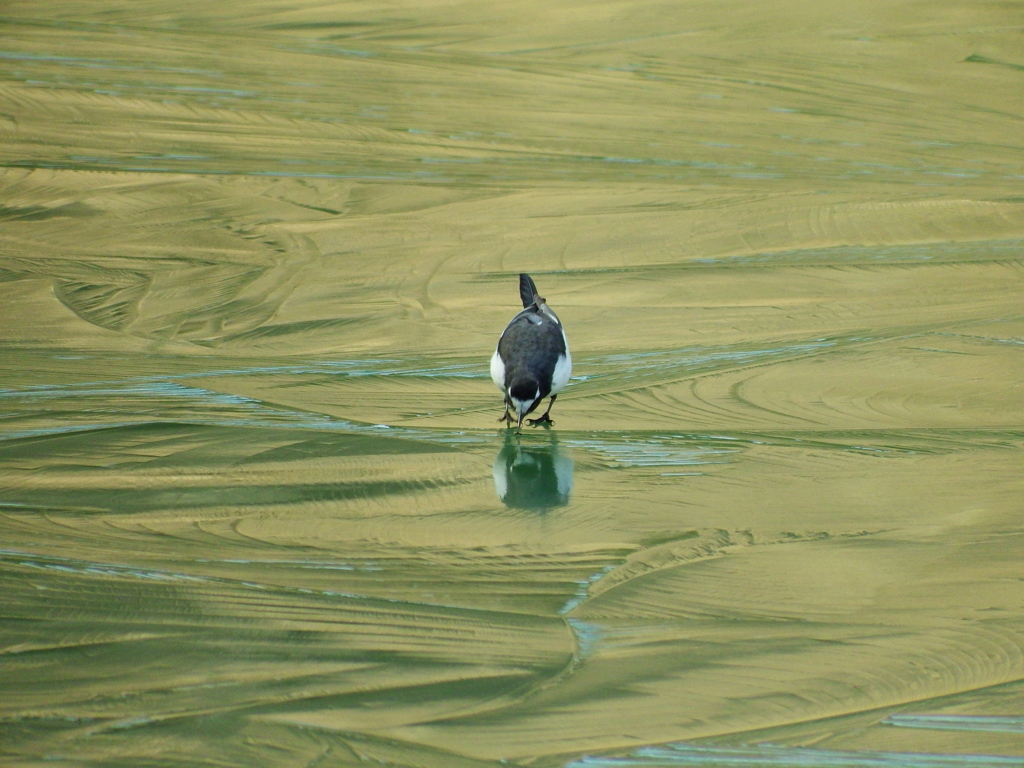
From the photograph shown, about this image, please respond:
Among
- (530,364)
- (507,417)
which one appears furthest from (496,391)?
(530,364)

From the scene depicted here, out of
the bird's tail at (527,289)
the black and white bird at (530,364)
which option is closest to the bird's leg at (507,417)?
the black and white bird at (530,364)

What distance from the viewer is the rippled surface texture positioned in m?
2.03

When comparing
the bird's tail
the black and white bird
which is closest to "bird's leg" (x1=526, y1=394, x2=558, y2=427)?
the black and white bird

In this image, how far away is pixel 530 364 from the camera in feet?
10.1

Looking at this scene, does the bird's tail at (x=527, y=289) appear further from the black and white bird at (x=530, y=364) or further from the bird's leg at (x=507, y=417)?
the bird's leg at (x=507, y=417)

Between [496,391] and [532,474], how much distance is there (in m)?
0.59

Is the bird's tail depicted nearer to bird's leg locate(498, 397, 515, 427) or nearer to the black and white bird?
the black and white bird

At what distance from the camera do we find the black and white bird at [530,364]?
3043 millimetres

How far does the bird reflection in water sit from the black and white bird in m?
0.09

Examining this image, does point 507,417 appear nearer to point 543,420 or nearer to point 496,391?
point 543,420

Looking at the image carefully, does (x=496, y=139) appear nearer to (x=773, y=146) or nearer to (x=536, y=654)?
(x=773, y=146)

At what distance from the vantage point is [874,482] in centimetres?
293

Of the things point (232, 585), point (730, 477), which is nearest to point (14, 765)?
point (232, 585)

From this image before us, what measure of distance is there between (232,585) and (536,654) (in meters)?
0.65
